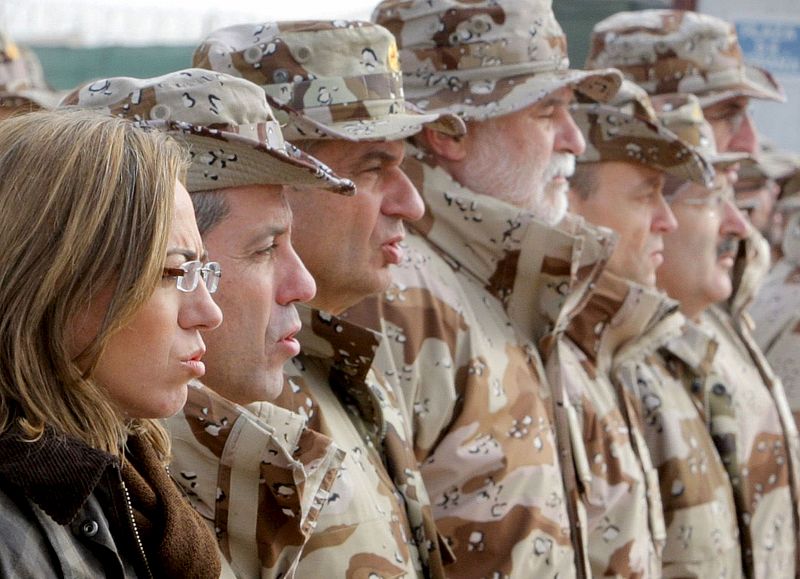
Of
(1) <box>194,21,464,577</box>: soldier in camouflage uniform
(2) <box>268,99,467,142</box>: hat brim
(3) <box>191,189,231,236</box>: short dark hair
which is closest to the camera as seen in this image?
(3) <box>191,189,231,236</box>: short dark hair

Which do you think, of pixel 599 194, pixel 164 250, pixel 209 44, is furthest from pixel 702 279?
pixel 164 250

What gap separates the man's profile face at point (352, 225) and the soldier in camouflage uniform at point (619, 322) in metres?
0.86

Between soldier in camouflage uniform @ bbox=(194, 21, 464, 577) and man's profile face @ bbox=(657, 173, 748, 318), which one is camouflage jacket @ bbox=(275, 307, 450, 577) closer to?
soldier in camouflage uniform @ bbox=(194, 21, 464, 577)

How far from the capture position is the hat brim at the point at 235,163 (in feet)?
8.48

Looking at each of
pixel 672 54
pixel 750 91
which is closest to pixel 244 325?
pixel 672 54

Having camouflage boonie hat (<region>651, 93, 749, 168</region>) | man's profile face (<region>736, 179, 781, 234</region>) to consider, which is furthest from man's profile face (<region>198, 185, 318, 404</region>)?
man's profile face (<region>736, 179, 781, 234</region>)

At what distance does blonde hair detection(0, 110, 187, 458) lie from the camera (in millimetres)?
1972

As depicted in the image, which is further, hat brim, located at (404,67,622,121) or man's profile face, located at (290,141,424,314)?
hat brim, located at (404,67,622,121)

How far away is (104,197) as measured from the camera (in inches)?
80.5

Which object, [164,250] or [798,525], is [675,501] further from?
[164,250]

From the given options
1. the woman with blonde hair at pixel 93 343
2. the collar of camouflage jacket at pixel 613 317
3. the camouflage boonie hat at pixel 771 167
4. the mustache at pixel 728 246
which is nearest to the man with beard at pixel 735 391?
the mustache at pixel 728 246

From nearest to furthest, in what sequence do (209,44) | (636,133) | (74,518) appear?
(74,518) < (209,44) < (636,133)

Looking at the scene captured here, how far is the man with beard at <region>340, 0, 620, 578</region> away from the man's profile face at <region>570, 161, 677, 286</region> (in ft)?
1.32

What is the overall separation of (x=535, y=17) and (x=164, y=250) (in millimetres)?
2415
